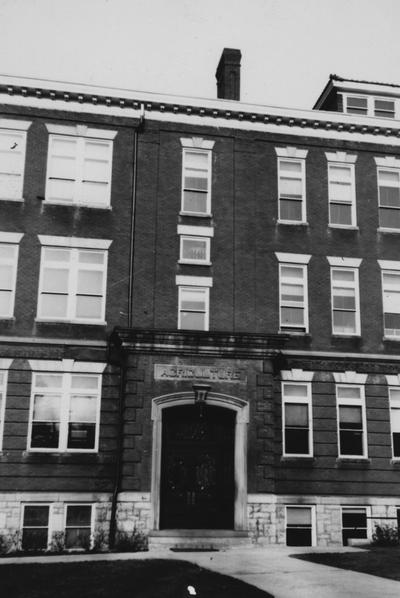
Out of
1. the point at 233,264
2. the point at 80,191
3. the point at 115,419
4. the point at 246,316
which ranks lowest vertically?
the point at 115,419

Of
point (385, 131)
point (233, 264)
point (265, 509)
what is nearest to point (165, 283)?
point (233, 264)

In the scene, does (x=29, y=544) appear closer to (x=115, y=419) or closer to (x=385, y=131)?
(x=115, y=419)

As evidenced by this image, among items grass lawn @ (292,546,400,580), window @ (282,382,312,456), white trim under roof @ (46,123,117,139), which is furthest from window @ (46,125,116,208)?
grass lawn @ (292,546,400,580)

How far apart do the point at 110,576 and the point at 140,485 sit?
6416 mm

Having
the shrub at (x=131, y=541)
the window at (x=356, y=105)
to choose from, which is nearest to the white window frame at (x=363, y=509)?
the shrub at (x=131, y=541)

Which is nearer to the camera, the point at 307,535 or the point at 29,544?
the point at 29,544

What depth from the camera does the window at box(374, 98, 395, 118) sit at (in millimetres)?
27781

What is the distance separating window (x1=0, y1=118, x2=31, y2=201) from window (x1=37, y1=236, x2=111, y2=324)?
186 cm

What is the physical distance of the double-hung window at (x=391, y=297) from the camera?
24516 millimetres

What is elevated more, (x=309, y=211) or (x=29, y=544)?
(x=309, y=211)

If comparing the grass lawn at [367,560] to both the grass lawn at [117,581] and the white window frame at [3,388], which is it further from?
the white window frame at [3,388]

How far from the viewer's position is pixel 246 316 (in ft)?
76.5

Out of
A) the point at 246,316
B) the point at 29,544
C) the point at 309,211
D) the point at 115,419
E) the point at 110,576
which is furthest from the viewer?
the point at 309,211

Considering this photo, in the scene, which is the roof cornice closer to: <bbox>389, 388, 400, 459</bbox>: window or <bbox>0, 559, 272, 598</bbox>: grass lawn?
<bbox>389, 388, 400, 459</bbox>: window
